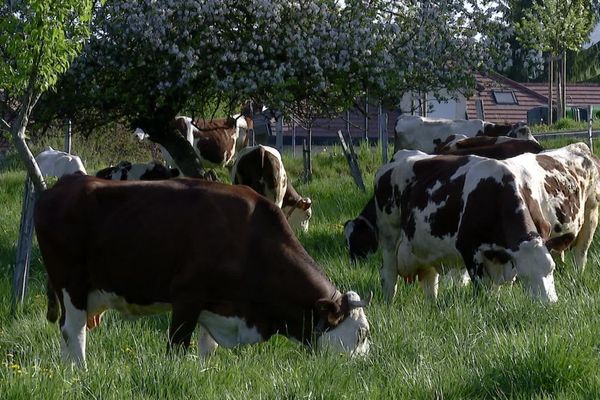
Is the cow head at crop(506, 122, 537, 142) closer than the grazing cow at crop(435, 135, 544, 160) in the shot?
No

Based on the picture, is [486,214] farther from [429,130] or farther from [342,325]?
[429,130]

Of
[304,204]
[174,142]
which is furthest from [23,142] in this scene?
[304,204]

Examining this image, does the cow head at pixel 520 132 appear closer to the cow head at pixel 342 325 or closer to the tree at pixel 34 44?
the tree at pixel 34 44

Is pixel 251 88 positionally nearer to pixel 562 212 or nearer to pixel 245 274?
pixel 562 212

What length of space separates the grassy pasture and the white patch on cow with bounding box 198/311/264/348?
0.32ft

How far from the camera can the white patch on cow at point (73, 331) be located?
857 centimetres

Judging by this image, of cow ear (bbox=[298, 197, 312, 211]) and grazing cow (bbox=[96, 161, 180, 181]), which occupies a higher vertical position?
grazing cow (bbox=[96, 161, 180, 181])

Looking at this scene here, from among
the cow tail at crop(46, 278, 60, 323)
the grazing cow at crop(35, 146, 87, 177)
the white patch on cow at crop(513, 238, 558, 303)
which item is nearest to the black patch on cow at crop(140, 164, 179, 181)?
the grazing cow at crop(35, 146, 87, 177)

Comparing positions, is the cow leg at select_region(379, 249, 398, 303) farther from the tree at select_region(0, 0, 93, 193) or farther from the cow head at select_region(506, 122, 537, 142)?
the cow head at select_region(506, 122, 537, 142)

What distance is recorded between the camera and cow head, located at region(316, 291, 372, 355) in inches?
321

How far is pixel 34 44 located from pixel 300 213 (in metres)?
7.40

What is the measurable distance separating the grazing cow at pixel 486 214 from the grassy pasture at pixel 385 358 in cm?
29

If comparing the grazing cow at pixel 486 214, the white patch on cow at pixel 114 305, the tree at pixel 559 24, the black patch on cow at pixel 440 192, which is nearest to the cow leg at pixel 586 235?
the grazing cow at pixel 486 214

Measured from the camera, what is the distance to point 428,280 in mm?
11516
